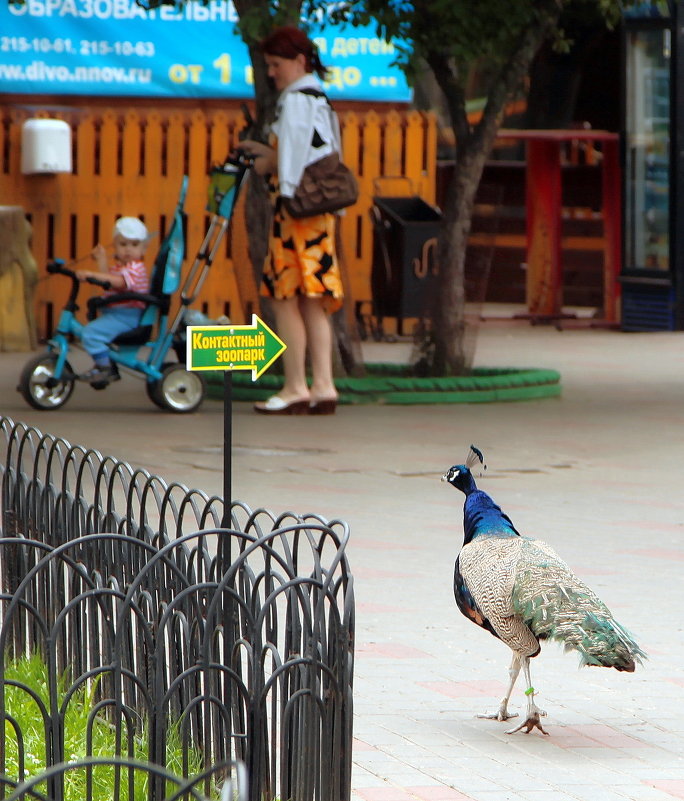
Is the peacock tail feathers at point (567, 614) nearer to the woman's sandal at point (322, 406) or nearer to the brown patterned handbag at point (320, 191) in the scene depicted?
the brown patterned handbag at point (320, 191)

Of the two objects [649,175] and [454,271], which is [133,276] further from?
[649,175]

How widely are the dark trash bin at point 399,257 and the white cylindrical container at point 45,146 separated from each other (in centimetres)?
319

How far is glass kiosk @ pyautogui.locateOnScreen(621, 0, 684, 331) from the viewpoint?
1773 centimetres

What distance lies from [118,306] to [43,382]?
75cm

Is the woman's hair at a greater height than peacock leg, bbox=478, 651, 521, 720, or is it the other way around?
the woman's hair

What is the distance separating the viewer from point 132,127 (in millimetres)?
17000

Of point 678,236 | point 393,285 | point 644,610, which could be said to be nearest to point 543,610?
point 644,610

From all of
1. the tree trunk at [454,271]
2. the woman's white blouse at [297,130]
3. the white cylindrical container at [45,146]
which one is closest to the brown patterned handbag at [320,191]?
the woman's white blouse at [297,130]

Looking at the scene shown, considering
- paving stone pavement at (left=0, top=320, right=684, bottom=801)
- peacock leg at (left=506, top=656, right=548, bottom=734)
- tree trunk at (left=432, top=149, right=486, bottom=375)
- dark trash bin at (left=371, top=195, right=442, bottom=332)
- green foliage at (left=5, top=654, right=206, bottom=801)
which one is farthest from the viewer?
dark trash bin at (left=371, top=195, right=442, bottom=332)

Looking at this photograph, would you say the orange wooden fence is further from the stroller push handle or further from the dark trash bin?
the stroller push handle

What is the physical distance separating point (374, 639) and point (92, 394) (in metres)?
7.34

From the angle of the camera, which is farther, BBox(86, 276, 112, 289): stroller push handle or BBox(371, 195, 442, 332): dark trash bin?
BBox(371, 195, 442, 332): dark trash bin

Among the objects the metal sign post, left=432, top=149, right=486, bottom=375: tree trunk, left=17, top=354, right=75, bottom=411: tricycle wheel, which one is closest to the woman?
left=17, top=354, right=75, bottom=411: tricycle wheel

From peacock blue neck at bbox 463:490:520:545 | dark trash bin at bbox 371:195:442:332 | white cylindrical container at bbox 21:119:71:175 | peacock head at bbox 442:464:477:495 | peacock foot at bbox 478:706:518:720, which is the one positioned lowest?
peacock foot at bbox 478:706:518:720
